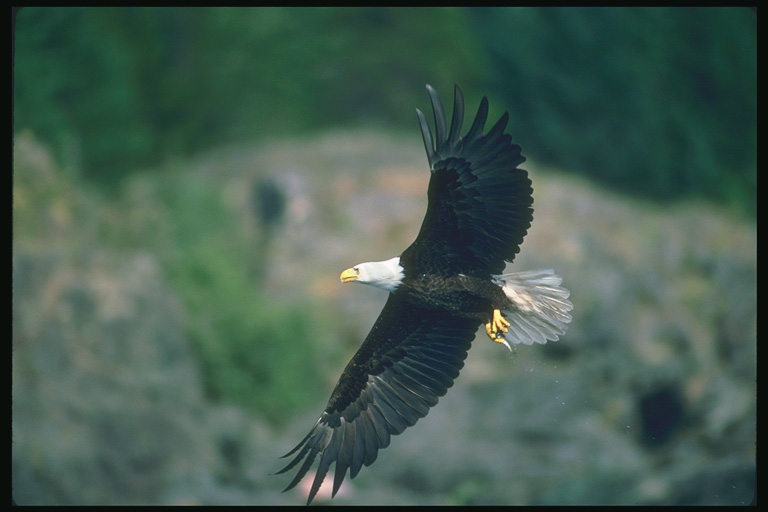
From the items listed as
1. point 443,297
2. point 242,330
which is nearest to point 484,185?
point 443,297

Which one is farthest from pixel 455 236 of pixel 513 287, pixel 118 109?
pixel 118 109

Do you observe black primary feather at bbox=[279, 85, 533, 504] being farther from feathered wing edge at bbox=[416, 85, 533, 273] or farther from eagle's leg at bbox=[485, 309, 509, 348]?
eagle's leg at bbox=[485, 309, 509, 348]

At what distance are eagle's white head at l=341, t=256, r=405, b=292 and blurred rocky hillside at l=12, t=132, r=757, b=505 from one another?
370 centimetres

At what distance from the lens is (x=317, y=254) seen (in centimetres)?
1716

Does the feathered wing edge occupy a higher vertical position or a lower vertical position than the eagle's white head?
higher

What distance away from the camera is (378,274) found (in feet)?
22.2

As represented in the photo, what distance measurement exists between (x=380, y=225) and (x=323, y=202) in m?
1.14

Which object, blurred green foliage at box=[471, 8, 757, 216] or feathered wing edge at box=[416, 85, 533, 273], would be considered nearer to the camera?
feathered wing edge at box=[416, 85, 533, 273]

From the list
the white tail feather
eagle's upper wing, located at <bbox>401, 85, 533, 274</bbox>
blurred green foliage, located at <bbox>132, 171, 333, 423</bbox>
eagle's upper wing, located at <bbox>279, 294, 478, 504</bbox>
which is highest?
blurred green foliage, located at <bbox>132, 171, 333, 423</bbox>

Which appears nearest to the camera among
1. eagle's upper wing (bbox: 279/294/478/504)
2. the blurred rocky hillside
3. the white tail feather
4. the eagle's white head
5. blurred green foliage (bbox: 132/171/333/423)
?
the eagle's white head

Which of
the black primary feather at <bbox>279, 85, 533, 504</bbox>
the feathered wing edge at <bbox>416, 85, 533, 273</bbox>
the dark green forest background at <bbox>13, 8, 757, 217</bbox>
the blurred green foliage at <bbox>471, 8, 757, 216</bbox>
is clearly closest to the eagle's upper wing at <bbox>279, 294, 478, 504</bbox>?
the black primary feather at <bbox>279, 85, 533, 504</bbox>

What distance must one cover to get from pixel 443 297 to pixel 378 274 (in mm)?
388

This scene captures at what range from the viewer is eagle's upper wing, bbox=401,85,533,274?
258 inches

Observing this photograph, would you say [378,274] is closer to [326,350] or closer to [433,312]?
[433,312]
